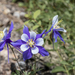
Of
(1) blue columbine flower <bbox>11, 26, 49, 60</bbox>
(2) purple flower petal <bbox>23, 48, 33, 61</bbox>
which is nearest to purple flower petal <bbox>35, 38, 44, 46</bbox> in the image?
(1) blue columbine flower <bbox>11, 26, 49, 60</bbox>

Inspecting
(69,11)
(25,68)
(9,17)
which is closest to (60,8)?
(69,11)

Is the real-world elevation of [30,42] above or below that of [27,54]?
above

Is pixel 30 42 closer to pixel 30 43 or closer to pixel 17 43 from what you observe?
pixel 30 43

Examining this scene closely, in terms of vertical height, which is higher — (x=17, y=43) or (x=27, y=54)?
(x=17, y=43)

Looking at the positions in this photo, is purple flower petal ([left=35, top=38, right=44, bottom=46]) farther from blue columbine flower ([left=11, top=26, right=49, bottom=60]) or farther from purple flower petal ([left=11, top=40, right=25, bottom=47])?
purple flower petal ([left=11, top=40, right=25, bottom=47])

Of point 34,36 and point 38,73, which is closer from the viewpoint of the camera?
point 34,36

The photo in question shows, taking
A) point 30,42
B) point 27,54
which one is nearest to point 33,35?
point 30,42

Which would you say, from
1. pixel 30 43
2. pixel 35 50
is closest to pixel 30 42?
pixel 30 43

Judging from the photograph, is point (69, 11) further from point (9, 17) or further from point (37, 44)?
point (37, 44)

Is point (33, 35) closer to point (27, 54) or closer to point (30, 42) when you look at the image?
point (30, 42)

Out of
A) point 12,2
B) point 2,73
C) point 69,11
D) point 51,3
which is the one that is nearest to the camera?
point 2,73
